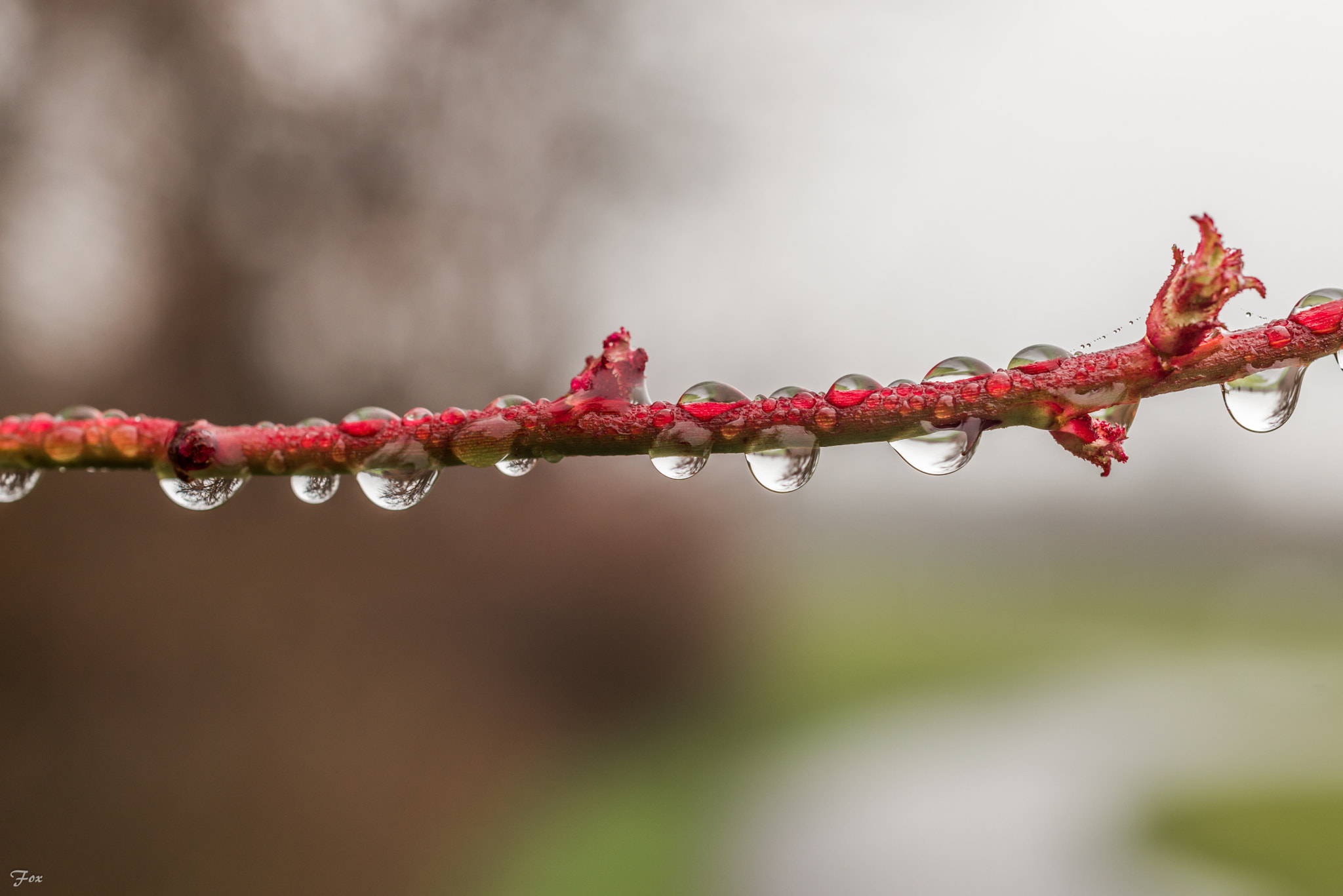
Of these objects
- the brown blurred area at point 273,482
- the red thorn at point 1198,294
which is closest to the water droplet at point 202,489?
the red thorn at point 1198,294

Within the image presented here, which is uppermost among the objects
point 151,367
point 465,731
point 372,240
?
point 372,240

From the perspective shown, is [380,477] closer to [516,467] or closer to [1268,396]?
[516,467]

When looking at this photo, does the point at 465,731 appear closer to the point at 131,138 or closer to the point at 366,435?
the point at 131,138

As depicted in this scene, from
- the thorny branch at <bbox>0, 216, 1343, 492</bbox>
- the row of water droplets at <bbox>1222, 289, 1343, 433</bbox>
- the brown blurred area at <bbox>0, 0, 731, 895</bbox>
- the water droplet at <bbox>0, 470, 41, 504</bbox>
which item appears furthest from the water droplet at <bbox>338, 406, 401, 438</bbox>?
the brown blurred area at <bbox>0, 0, 731, 895</bbox>

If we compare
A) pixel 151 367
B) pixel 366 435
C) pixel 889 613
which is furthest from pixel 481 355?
pixel 889 613

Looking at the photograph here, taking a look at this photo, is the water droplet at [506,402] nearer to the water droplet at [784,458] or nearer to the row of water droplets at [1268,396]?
the water droplet at [784,458]

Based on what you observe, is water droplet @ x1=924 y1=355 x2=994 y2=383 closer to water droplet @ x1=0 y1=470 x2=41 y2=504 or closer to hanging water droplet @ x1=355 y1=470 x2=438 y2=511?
hanging water droplet @ x1=355 y1=470 x2=438 y2=511
